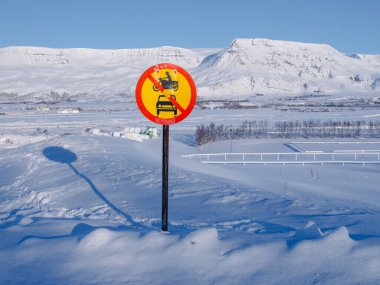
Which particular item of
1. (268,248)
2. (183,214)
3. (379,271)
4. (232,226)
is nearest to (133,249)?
(268,248)

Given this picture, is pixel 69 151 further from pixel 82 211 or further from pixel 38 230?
pixel 38 230

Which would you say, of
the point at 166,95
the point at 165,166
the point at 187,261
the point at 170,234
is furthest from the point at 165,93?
the point at 187,261

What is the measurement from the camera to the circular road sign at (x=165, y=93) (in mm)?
4664

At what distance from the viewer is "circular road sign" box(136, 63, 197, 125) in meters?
4.66

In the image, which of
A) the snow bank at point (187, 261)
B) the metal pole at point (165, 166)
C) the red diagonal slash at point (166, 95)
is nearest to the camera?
the snow bank at point (187, 261)

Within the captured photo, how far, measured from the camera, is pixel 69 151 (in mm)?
17625

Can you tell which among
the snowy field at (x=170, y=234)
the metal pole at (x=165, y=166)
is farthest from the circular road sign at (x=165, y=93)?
the snowy field at (x=170, y=234)

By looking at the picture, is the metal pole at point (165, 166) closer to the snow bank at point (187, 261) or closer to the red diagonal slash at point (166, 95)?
the red diagonal slash at point (166, 95)

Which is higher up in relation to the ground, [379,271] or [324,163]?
[379,271]

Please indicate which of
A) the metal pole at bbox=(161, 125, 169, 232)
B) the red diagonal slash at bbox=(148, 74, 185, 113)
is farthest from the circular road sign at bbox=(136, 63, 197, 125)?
the metal pole at bbox=(161, 125, 169, 232)

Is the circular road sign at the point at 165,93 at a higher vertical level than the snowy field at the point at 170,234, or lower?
higher

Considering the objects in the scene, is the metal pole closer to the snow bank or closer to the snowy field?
the snowy field

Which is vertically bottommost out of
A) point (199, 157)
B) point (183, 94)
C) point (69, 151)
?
point (199, 157)

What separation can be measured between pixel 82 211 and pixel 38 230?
3.12m
